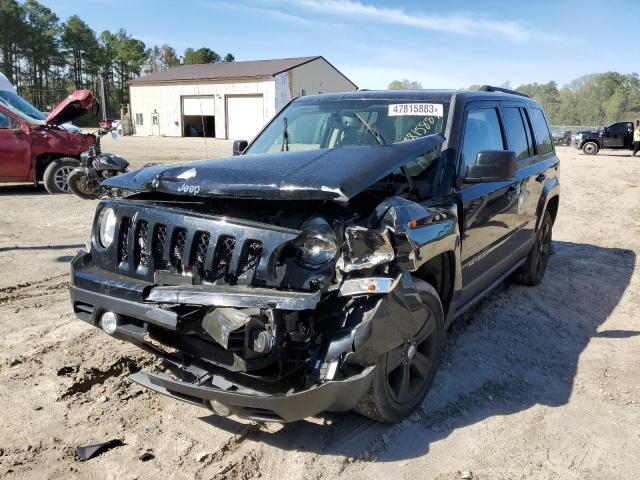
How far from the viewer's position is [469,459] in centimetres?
278

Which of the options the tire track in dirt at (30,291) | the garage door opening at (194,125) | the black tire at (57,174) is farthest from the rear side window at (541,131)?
the garage door opening at (194,125)

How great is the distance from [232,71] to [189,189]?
39834 mm

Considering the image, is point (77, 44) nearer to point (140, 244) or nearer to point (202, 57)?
point (202, 57)

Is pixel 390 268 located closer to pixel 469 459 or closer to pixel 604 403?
pixel 469 459

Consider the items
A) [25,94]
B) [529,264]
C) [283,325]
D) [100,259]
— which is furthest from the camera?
[25,94]

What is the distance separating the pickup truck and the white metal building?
19146 millimetres

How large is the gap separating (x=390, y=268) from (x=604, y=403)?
1.96 metres

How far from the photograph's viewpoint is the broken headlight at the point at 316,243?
2.52 m

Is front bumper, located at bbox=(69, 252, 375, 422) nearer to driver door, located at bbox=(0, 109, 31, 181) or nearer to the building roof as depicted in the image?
driver door, located at bbox=(0, 109, 31, 181)

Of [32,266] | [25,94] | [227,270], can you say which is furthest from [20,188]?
[25,94]

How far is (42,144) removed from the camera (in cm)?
1061

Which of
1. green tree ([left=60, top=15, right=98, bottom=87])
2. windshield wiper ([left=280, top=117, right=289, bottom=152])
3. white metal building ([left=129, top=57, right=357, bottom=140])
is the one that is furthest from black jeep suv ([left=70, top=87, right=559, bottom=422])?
green tree ([left=60, top=15, right=98, bottom=87])

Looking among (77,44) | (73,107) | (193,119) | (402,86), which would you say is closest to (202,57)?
(77,44)

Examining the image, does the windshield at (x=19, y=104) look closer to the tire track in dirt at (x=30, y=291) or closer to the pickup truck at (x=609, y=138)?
the tire track in dirt at (x=30, y=291)
